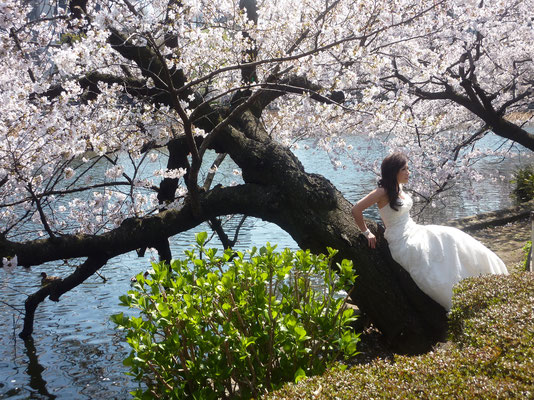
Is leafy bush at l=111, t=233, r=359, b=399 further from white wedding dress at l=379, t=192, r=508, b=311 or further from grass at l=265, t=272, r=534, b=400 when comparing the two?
white wedding dress at l=379, t=192, r=508, b=311

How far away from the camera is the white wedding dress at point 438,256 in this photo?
5.49m

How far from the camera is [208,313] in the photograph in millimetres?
3863

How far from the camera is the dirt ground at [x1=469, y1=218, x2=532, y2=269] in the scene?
903 cm

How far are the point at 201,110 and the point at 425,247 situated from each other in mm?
3401

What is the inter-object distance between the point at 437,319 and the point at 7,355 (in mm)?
5410

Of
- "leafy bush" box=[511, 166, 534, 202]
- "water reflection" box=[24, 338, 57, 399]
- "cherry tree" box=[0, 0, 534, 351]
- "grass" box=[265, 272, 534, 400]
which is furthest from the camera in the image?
"leafy bush" box=[511, 166, 534, 202]

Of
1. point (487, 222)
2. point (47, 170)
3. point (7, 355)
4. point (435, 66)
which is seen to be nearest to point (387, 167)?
point (435, 66)

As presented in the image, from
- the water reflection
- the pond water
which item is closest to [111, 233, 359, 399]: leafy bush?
the pond water

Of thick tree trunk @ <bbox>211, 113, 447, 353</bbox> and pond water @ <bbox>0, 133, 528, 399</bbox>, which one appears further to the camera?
pond water @ <bbox>0, 133, 528, 399</bbox>

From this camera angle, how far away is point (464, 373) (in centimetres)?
287

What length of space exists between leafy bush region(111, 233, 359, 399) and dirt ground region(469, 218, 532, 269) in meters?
5.17

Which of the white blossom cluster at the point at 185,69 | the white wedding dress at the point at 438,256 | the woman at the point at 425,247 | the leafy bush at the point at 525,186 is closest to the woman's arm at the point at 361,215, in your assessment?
the woman at the point at 425,247

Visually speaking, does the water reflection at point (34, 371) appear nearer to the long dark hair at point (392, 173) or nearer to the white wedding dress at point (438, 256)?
the white wedding dress at point (438, 256)

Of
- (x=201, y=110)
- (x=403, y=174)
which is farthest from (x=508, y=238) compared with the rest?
(x=201, y=110)
